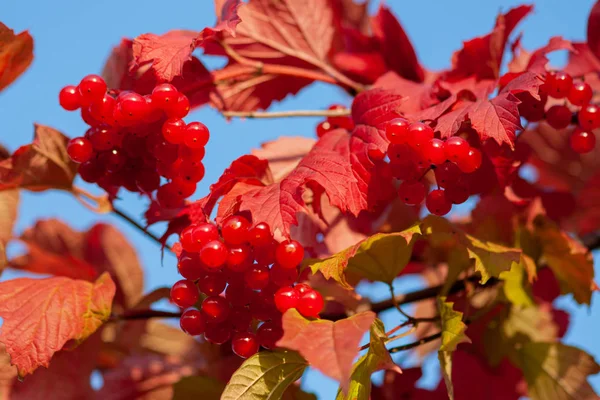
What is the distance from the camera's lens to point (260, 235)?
823mm

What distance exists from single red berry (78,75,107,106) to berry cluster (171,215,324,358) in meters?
0.23

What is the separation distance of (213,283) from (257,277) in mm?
64

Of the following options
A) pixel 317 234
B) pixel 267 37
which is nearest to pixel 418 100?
pixel 317 234

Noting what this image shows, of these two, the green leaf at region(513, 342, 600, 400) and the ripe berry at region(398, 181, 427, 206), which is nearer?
the ripe berry at region(398, 181, 427, 206)

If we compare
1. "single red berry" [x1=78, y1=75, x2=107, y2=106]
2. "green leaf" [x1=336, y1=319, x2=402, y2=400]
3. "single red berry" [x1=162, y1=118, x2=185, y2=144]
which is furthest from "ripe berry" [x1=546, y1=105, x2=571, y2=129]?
"single red berry" [x1=78, y1=75, x2=107, y2=106]

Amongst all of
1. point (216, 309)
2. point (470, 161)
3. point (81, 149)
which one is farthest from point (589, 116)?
point (81, 149)

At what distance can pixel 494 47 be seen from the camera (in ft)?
3.58

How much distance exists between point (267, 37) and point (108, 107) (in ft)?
1.53

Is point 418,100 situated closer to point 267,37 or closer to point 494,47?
point 494,47

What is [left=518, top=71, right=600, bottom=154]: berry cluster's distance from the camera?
0.98 m

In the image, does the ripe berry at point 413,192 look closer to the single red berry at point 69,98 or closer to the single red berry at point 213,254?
the single red berry at point 213,254

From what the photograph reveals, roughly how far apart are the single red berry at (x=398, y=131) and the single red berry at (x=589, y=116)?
330 mm

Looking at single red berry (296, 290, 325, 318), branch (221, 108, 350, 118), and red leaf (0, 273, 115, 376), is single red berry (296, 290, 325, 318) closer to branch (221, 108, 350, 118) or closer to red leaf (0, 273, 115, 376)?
red leaf (0, 273, 115, 376)

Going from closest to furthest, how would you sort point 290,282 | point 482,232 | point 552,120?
point 290,282
point 552,120
point 482,232
